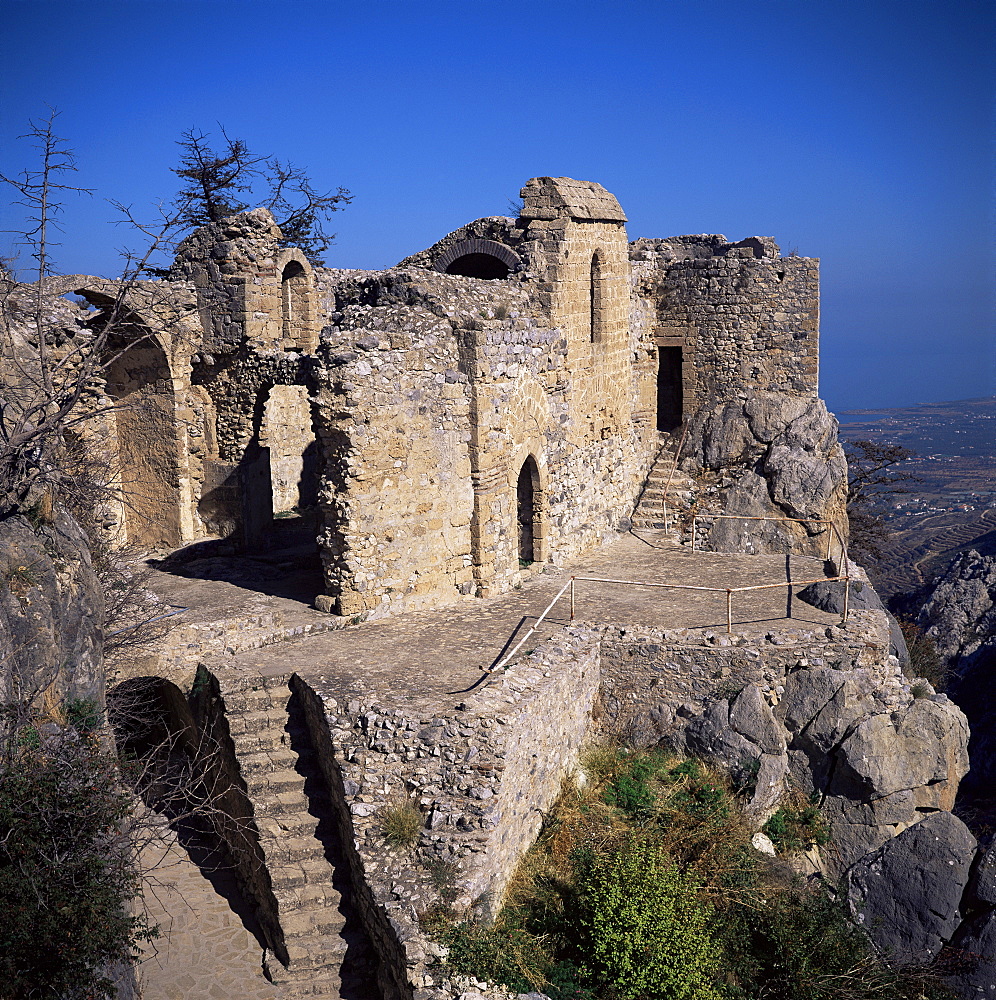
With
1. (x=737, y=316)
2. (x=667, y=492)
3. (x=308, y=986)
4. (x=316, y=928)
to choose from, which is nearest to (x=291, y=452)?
(x=667, y=492)

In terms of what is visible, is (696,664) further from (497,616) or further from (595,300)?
(595,300)

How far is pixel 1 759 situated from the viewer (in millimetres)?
7195

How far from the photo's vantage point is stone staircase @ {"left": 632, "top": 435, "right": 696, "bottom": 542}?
56.4 ft

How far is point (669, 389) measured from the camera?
18.9 m

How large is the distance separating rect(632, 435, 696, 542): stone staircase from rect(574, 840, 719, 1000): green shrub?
28.0 ft

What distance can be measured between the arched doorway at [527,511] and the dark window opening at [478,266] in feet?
10.4

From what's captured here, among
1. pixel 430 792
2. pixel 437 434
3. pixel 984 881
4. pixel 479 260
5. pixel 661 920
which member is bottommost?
pixel 984 881

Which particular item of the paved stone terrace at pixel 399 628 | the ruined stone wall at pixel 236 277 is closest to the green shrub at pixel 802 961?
the paved stone terrace at pixel 399 628

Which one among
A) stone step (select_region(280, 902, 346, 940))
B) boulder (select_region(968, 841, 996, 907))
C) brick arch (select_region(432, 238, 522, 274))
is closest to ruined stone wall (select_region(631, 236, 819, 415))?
brick arch (select_region(432, 238, 522, 274))

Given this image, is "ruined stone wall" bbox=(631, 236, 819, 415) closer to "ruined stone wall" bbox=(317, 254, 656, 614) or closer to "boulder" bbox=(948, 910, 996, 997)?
"ruined stone wall" bbox=(317, 254, 656, 614)

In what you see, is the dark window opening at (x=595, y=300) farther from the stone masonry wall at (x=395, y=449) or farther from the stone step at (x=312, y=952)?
the stone step at (x=312, y=952)

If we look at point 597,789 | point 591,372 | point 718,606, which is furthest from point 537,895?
point 591,372

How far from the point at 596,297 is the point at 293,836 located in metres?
9.95

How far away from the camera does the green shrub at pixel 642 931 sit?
8.32 m
